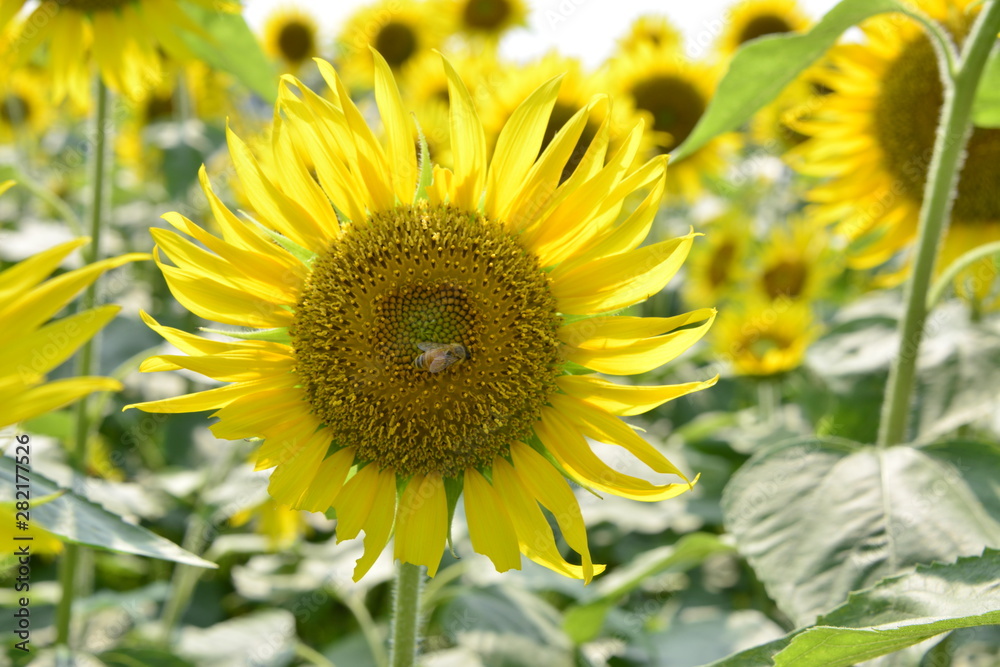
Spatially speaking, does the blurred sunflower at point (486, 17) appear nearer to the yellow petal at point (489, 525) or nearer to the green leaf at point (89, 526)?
the yellow petal at point (489, 525)

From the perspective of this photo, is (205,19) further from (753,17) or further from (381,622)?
(753,17)

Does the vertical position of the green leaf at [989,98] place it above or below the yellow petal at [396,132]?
above

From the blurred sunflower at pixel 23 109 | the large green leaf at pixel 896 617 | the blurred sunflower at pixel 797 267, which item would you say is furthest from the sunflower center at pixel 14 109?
the large green leaf at pixel 896 617

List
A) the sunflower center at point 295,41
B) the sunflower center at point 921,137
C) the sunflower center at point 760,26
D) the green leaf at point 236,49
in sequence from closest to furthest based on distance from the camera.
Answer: the green leaf at point 236,49 < the sunflower center at point 921,137 < the sunflower center at point 760,26 < the sunflower center at point 295,41

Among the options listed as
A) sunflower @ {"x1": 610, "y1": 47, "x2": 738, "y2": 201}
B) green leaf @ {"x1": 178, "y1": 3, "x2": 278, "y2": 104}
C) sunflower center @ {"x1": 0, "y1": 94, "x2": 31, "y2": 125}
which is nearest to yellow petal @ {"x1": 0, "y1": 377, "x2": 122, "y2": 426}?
green leaf @ {"x1": 178, "y1": 3, "x2": 278, "y2": 104}

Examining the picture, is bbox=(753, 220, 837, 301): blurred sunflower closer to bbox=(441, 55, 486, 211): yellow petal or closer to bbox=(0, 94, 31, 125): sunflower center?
bbox=(441, 55, 486, 211): yellow petal

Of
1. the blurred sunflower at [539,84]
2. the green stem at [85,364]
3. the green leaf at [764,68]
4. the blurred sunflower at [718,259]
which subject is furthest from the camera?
the blurred sunflower at [718,259]

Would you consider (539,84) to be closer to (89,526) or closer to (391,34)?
(89,526)

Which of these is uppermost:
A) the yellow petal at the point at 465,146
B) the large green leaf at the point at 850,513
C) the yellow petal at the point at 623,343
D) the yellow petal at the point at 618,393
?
the yellow petal at the point at 465,146
